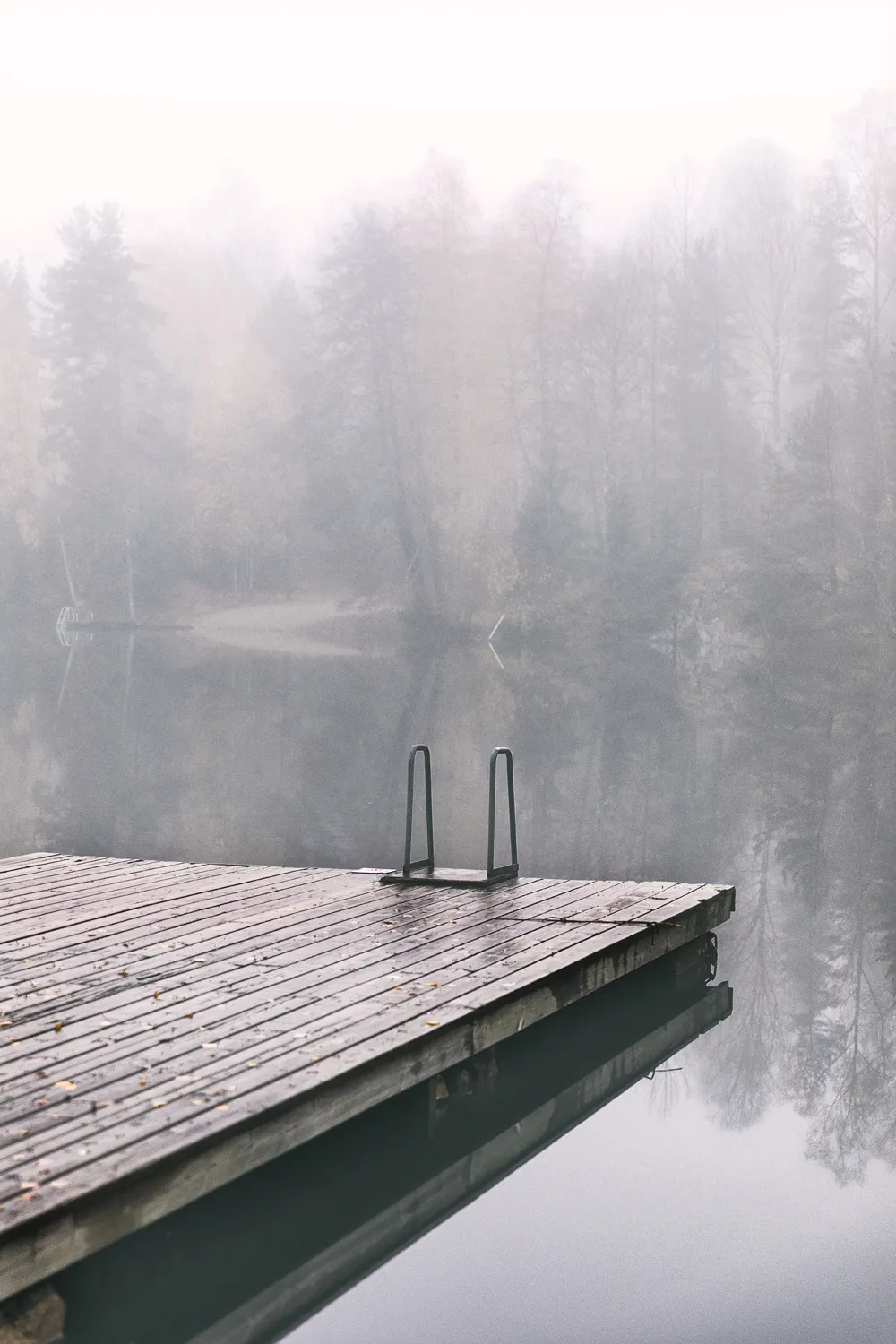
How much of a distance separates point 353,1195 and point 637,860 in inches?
262

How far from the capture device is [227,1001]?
538 centimetres

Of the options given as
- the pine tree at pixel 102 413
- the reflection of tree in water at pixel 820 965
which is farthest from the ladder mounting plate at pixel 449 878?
the pine tree at pixel 102 413

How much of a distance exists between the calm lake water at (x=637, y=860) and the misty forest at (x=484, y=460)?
541mm

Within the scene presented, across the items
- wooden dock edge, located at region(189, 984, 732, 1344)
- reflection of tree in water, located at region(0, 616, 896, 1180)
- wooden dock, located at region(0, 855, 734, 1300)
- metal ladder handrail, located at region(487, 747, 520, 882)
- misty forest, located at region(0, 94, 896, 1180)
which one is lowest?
wooden dock edge, located at region(189, 984, 732, 1344)

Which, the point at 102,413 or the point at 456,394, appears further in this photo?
the point at 102,413

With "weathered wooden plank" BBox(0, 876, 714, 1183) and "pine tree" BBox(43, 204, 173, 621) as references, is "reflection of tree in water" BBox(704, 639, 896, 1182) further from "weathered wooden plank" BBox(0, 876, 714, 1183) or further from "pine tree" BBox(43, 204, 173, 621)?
"pine tree" BBox(43, 204, 173, 621)

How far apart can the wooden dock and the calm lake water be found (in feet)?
1.64

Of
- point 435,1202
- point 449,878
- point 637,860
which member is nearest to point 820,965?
point 449,878

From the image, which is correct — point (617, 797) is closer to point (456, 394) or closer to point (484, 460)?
point (484, 460)

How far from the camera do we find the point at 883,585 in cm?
3694

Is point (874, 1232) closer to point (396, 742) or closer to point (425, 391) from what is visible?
point (396, 742)

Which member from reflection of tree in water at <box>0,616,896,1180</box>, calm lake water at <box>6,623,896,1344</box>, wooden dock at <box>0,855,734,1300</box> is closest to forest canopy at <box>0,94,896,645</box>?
calm lake water at <box>6,623,896,1344</box>

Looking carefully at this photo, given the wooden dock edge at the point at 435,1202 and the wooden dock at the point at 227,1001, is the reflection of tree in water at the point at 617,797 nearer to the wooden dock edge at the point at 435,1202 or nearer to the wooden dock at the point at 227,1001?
the wooden dock edge at the point at 435,1202

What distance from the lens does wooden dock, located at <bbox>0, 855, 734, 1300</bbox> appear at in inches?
151
